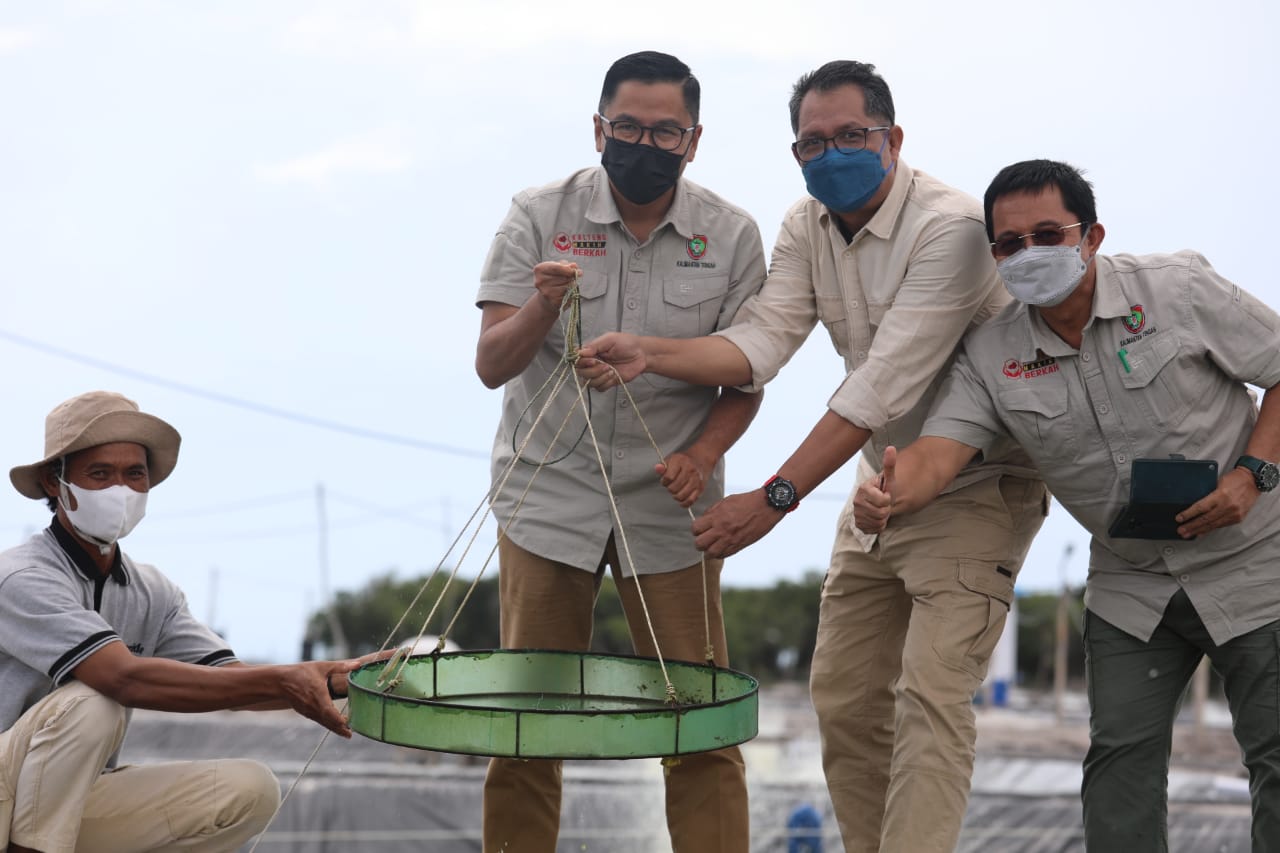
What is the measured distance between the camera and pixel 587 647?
3.74m

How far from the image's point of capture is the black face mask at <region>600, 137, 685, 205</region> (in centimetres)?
353

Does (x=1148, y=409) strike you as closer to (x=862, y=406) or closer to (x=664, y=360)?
(x=862, y=406)

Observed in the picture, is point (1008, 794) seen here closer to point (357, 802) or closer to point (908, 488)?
point (357, 802)

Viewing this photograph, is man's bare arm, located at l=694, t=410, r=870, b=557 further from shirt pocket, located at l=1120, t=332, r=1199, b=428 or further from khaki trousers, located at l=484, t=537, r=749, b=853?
shirt pocket, located at l=1120, t=332, r=1199, b=428

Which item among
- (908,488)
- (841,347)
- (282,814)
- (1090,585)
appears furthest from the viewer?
(282,814)

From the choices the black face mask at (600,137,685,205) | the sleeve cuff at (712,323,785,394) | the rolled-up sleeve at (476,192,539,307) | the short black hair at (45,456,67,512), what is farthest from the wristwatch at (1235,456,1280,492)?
the short black hair at (45,456,67,512)

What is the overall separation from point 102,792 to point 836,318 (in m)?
2.12

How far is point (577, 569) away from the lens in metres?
3.70

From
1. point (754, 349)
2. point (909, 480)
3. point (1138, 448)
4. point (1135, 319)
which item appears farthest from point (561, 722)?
point (1135, 319)

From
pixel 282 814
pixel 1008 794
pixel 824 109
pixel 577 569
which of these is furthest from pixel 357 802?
pixel 824 109

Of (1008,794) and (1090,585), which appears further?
(1008,794)

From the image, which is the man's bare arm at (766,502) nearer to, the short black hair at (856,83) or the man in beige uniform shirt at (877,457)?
the man in beige uniform shirt at (877,457)

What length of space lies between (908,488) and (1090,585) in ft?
1.92

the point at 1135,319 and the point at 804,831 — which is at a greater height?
the point at 1135,319
